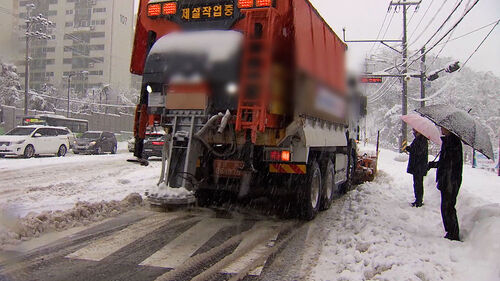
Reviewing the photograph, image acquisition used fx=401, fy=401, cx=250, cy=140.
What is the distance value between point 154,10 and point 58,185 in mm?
6074

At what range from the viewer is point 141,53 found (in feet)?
24.3

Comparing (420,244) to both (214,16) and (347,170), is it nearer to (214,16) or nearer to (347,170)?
(214,16)

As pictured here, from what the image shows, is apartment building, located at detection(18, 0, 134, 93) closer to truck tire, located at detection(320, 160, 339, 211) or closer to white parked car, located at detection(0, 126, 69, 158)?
white parked car, located at detection(0, 126, 69, 158)

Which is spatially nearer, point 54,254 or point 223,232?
point 54,254

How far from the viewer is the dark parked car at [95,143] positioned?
26000 mm

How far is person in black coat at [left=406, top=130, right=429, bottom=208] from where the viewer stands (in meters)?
8.60

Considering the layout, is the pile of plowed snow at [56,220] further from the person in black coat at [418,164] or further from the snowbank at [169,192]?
the person in black coat at [418,164]

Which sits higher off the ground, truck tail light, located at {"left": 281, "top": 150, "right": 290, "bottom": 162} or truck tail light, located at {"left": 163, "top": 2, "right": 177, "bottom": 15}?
truck tail light, located at {"left": 163, "top": 2, "right": 177, "bottom": 15}

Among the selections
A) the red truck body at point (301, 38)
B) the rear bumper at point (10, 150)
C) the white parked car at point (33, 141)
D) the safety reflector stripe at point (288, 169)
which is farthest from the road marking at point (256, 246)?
the white parked car at point (33, 141)

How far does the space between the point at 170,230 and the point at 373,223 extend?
3251 millimetres

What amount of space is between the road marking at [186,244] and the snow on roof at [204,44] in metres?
2.56

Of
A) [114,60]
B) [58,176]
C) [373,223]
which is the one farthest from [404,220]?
[114,60]

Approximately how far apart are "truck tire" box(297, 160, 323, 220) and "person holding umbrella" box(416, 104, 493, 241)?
2.04 m

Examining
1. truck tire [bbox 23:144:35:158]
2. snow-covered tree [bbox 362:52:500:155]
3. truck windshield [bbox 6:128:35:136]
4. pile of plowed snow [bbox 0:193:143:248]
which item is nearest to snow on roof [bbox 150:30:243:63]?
pile of plowed snow [bbox 0:193:143:248]
